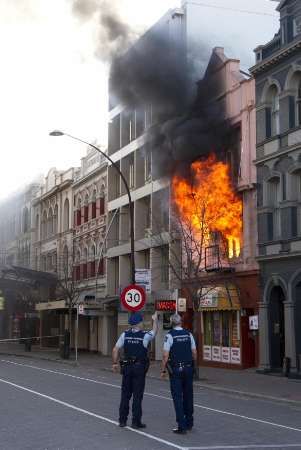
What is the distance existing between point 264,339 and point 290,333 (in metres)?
1.84

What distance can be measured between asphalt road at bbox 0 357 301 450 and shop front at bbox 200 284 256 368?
8.63 metres

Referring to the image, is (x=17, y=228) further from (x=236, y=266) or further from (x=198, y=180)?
(x=236, y=266)

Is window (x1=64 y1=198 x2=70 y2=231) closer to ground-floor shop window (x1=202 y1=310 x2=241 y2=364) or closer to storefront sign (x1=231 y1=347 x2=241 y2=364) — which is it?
ground-floor shop window (x1=202 y1=310 x2=241 y2=364)

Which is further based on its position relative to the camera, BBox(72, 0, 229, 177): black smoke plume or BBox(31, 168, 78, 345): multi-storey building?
BBox(31, 168, 78, 345): multi-storey building

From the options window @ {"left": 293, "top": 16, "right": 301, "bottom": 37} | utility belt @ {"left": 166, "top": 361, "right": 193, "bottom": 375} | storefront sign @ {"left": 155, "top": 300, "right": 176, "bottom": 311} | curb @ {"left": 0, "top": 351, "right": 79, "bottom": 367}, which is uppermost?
window @ {"left": 293, "top": 16, "right": 301, "bottom": 37}

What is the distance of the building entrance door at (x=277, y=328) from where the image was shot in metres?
25.0

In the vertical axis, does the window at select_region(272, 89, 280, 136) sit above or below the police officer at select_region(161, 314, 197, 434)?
above

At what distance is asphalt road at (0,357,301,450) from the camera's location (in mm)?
9625

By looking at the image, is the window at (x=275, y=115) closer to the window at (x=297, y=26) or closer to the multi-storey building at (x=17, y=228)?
the window at (x=297, y=26)

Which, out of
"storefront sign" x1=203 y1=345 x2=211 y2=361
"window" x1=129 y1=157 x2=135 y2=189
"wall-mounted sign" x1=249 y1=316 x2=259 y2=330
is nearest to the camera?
"wall-mounted sign" x1=249 y1=316 x2=259 y2=330

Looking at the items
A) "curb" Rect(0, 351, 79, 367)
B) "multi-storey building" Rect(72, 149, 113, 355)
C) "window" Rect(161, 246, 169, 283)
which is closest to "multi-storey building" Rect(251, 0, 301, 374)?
"window" Rect(161, 246, 169, 283)

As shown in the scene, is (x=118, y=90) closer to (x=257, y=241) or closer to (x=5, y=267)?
(x=257, y=241)

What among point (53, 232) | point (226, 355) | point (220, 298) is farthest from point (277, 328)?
point (53, 232)

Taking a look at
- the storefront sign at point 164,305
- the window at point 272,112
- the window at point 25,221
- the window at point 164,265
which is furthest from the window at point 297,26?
the window at point 25,221
